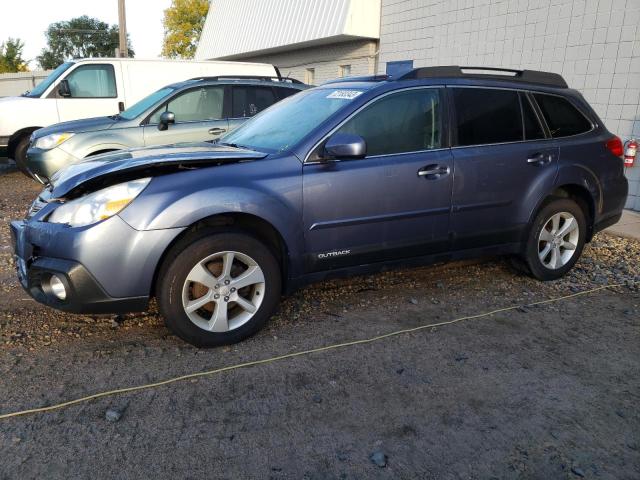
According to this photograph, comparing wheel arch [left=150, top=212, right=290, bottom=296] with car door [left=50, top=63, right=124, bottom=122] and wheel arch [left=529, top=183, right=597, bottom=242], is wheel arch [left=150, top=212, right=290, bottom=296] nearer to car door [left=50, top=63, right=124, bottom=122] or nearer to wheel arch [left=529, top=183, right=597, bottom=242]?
wheel arch [left=529, top=183, right=597, bottom=242]

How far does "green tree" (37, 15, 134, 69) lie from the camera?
7069 centimetres

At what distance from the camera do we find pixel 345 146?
3525 millimetres

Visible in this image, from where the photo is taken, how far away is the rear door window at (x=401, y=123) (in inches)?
153

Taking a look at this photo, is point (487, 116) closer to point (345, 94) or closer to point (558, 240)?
point (345, 94)

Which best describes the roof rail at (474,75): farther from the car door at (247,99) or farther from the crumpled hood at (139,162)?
the car door at (247,99)

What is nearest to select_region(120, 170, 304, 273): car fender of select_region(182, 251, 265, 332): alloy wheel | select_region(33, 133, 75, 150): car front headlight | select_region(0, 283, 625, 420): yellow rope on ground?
select_region(182, 251, 265, 332): alloy wheel

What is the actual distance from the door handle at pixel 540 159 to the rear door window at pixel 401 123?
0.91m

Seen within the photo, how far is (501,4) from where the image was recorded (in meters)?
9.80

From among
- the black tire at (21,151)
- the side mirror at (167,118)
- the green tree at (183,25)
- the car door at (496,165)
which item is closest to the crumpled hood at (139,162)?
the car door at (496,165)

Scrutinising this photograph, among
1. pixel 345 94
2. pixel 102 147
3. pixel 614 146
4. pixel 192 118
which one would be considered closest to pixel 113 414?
pixel 345 94

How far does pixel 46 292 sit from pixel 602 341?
3702 mm

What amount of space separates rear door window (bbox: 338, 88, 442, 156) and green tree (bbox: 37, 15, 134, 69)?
75146 millimetres

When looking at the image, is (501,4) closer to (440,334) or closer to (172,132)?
(172,132)

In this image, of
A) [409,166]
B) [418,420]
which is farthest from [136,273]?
[409,166]
